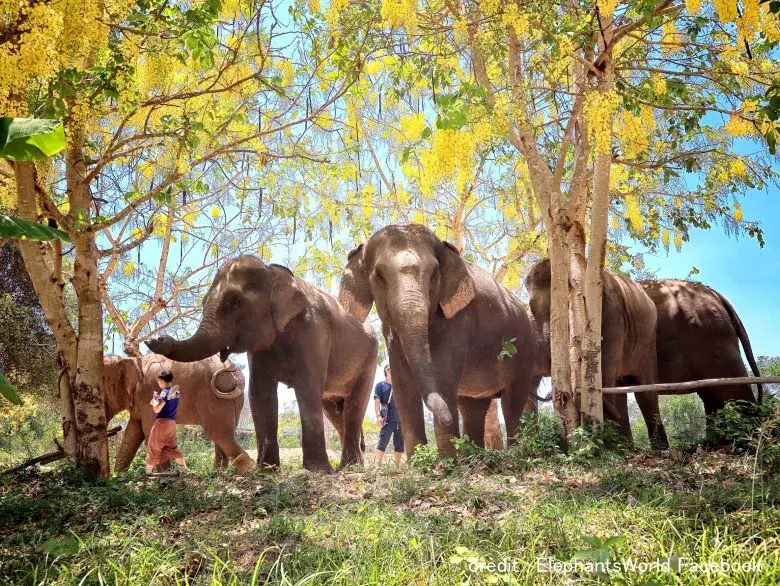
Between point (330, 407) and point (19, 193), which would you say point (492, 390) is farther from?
point (19, 193)

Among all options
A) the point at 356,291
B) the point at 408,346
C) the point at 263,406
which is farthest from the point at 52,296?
the point at 408,346

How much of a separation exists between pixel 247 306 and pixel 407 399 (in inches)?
85.8

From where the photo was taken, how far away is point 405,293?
8.13 metres

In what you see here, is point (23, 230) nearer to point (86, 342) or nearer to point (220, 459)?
point (86, 342)

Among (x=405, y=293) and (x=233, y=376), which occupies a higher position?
(x=405, y=293)

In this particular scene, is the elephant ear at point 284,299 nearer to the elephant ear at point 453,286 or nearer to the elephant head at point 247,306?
the elephant head at point 247,306

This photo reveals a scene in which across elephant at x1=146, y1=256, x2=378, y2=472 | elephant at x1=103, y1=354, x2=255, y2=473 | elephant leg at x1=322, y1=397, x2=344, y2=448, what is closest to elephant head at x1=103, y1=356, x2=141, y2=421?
elephant at x1=103, y1=354, x2=255, y2=473

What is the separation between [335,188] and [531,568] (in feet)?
41.5

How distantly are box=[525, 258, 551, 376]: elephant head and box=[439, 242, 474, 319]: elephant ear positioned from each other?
3.43 feet

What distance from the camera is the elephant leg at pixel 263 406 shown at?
9086 mm

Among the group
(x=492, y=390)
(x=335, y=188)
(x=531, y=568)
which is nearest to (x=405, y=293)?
(x=492, y=390)

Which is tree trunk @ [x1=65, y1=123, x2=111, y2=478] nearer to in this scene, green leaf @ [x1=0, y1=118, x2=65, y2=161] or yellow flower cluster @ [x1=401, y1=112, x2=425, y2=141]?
green leaf @ [x1=0, y1=118, x2=65, y2=161]

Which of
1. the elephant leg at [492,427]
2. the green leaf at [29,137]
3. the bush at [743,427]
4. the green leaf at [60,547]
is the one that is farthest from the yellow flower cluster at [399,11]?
the elephant leg at [492,427]

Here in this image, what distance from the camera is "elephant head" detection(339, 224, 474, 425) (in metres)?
7.93
